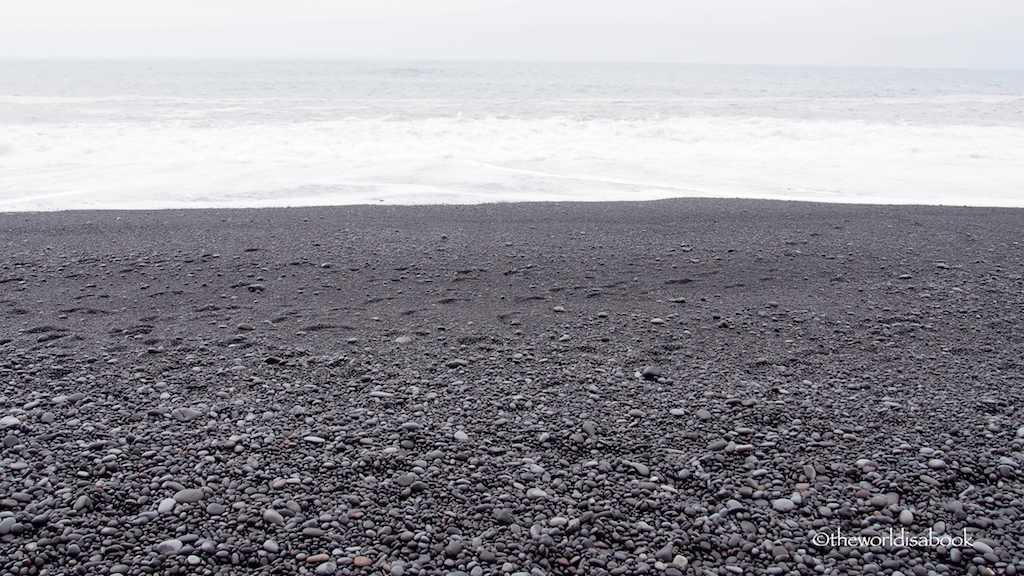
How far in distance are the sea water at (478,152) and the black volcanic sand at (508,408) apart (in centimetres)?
305

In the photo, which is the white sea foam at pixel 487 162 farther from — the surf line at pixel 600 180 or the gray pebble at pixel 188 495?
the gray pebble at pixel 188 495

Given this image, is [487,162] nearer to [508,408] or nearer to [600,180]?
[600,180]

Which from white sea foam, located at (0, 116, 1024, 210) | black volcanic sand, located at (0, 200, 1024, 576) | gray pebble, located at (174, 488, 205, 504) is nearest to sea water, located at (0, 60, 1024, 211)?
white sea foam, located at (0, 116, 1024, 210)

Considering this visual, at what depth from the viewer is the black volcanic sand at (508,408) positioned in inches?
84.0

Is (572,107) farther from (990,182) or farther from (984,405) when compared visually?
(984,405)

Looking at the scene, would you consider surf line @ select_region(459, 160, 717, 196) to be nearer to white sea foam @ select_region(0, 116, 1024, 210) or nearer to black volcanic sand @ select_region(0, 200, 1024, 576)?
white sea foam @ select_region(0, 116, 1024, 210)

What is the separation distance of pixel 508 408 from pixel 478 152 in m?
9.73

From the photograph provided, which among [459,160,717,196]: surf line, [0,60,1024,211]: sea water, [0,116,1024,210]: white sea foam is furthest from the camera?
[459,160,717,196]: surf line

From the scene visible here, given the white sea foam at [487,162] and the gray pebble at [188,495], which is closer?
the gray pebble at [188,495]

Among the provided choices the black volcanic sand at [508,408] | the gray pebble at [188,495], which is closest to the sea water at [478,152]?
the black volcanic sand at [508,408]

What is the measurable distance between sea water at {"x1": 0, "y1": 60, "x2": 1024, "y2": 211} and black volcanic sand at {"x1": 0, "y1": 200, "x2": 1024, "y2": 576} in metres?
3.05

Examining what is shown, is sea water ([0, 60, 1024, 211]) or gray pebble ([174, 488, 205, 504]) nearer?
gray pebble ([174, 488, 205, 504])

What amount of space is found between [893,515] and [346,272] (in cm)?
382

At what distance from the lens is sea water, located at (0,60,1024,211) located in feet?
27.5
